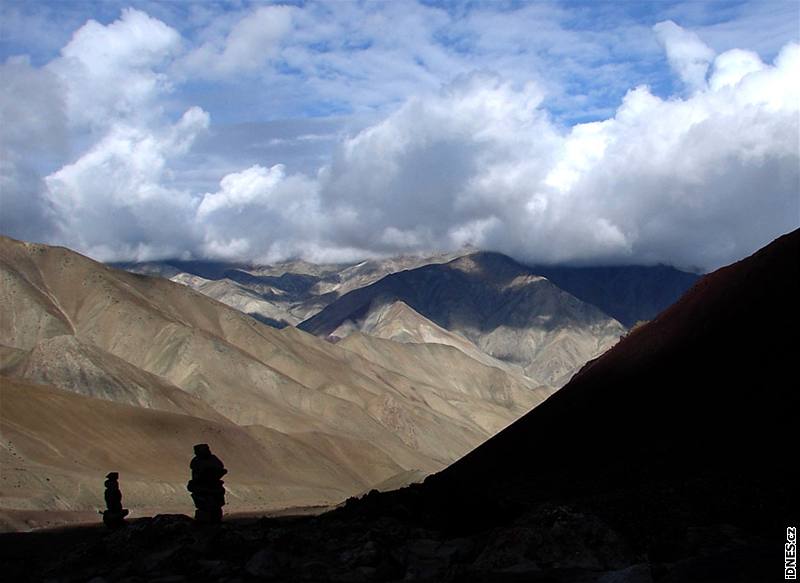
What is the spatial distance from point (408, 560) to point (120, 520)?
23160 millimetres

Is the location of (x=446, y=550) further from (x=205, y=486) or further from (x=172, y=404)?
(x=172, y=404)

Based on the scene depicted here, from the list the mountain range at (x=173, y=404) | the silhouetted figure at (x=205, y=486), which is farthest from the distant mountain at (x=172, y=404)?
the silhouetted figure at (x=205, y=486)

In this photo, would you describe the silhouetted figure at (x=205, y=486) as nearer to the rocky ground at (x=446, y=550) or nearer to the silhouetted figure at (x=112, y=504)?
the rocky ground at (x=446, y=550)

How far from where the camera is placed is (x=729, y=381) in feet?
131

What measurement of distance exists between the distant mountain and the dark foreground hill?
3330 cm

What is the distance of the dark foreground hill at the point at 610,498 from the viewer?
22.9 meters

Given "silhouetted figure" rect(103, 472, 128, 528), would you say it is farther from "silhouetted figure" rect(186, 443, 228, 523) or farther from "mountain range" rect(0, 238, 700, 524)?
"mountain range" rect(0, 238, 700, 524)

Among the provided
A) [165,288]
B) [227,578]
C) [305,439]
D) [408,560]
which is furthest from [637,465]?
[165,288]

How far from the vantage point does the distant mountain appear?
84.3 meters

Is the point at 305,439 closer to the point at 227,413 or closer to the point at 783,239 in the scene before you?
the point at 227,413

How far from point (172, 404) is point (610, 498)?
321 ft

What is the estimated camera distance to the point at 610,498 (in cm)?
3014

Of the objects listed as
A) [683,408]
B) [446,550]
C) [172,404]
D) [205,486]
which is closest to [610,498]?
[446,550]

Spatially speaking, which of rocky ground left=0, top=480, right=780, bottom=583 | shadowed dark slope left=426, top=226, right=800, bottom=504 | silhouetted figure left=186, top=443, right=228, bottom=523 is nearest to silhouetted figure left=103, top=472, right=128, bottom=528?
silhouetted figure left=186, top=443, right=228, bottom=523
